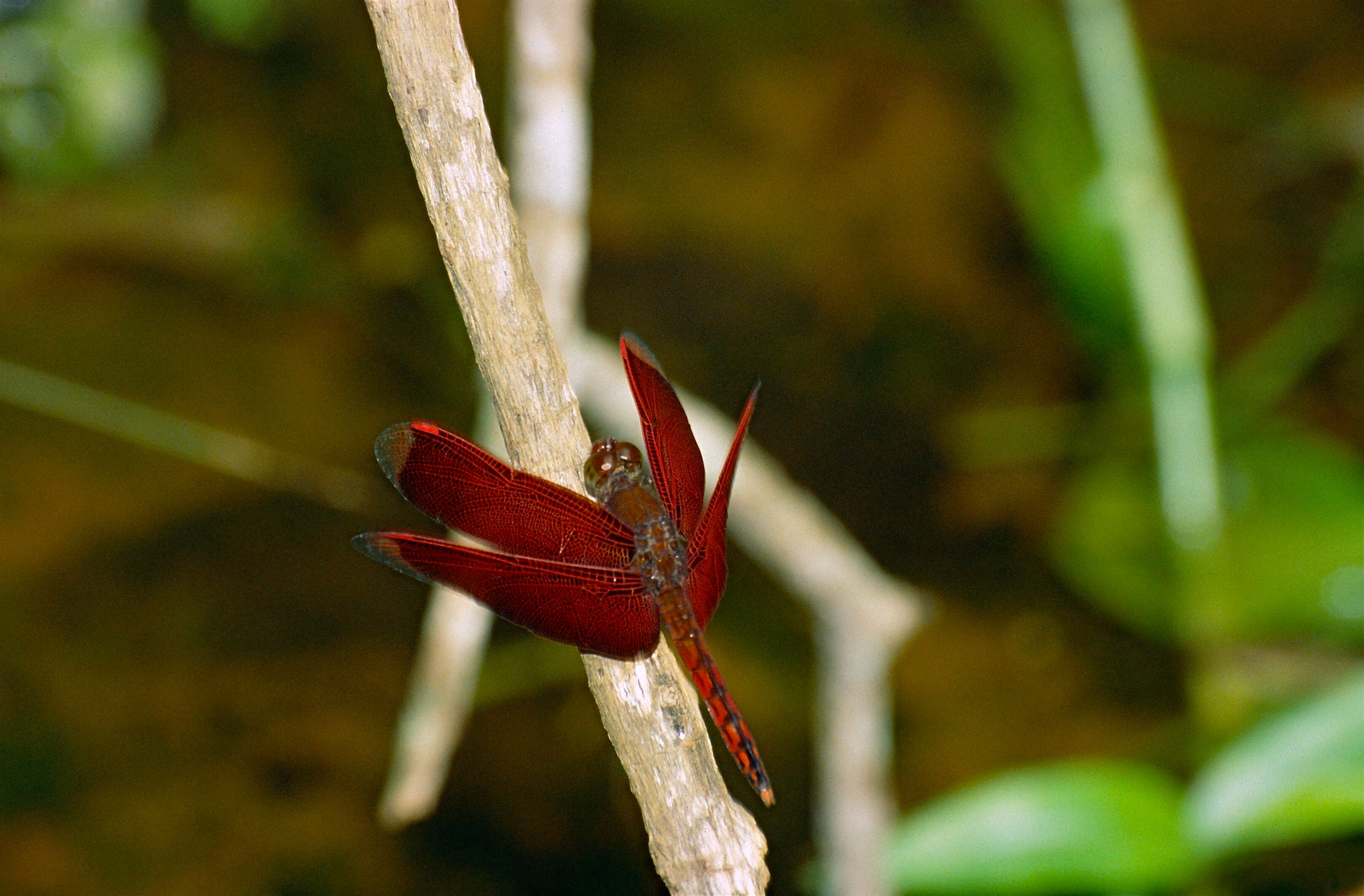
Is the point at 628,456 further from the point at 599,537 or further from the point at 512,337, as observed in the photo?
the point at 512,337

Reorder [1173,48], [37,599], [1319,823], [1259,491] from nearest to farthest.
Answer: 1. [1319,823]
2. [1259,491]
3. [37,599]
4. [1173,48]

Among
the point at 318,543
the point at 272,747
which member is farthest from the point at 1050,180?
the point at 272,747

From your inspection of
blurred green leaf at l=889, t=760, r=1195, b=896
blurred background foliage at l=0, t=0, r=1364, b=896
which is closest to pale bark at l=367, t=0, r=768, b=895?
blurred background foliage at l=0, t=0, r=1364, b=896

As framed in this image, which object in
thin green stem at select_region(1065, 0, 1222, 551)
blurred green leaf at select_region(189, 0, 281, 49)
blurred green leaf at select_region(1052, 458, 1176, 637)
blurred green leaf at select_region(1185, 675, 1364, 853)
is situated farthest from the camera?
blurred green leaf at select_region(1052, 458, 1176, 637)

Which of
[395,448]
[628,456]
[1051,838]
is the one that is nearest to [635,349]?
[628,456]

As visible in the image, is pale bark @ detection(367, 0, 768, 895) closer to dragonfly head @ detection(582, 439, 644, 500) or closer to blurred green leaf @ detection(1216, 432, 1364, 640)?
dragonfly head @ detection(582, 439, 644, 500)

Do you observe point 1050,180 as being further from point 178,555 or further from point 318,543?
point 178,555

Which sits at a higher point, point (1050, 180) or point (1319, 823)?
point (1050, 180)
